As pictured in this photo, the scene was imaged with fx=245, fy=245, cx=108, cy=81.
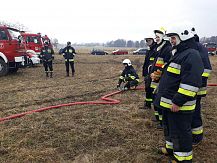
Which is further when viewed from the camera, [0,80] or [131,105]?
[0,80]

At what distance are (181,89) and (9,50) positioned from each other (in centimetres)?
946

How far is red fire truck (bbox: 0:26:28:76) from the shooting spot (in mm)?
10484

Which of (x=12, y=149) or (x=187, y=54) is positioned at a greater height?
(x=187, y=54)

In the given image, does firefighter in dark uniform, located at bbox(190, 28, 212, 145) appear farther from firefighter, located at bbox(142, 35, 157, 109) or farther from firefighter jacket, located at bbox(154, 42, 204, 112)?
firefighter, located at bbox(142, 35, 157, 109)

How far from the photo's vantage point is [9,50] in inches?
420

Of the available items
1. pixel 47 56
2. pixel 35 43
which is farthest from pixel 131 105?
pixel 35 43

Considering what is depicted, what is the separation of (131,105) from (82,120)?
1699 millimetres

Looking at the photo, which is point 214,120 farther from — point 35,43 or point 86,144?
point 35,43

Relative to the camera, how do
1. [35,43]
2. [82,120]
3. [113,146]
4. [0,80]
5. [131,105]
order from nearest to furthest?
[113,146]
[82,120]
[131,105]
[0,80]
[35,43]

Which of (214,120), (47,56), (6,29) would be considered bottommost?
(214,120)

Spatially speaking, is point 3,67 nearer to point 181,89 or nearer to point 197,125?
point 197,125

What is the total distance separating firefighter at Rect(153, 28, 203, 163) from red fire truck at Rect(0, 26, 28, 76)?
906 centimetres

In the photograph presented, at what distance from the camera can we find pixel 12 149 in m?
3.80

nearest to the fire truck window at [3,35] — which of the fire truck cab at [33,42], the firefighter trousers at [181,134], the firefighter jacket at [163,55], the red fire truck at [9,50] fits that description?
the red fire truck at [9,50]
